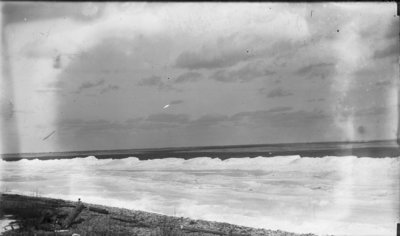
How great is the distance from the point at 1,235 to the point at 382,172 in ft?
91.8

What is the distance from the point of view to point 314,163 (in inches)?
1469

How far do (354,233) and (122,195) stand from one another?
12.6 meters

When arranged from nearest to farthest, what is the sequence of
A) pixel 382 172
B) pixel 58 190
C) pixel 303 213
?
pixel 303 213 < pixel 58 190 < pixel 382 172

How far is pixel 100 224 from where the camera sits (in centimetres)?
1297

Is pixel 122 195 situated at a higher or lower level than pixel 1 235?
higher

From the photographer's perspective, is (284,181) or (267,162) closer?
(284,181)

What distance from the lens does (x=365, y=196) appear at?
20.4 metres

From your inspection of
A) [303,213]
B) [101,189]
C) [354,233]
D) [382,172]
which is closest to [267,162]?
[382,172]

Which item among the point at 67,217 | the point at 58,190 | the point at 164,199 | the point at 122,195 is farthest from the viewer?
the point at 58,190

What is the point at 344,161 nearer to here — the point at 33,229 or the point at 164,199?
the point at 164,199

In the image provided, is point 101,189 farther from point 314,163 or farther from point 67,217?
point 314,163

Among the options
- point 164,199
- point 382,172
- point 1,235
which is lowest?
point 1,235

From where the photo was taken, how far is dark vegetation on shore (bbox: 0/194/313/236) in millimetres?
11906

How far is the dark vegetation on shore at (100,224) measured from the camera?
39.1 feet
